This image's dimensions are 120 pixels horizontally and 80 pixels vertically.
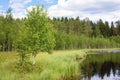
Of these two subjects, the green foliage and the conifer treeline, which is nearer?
the green foliage

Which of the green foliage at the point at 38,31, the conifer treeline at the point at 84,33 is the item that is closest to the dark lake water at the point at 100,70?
the green foliage at the point at 38,31

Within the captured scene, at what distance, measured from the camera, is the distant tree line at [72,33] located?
8289cm

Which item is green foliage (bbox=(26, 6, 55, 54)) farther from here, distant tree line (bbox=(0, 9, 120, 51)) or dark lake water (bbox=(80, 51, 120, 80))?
distant tree line (bbox=(0, 9, 120, 51))

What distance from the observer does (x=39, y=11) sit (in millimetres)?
31859

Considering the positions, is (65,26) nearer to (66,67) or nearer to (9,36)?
(9,36)

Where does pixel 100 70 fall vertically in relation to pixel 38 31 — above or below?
below

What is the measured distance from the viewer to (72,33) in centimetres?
14125

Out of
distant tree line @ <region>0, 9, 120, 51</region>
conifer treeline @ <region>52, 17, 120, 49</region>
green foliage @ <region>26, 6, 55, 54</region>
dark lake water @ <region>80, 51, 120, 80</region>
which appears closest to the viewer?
green foliage @ <region>26, 6, 55, 54</region>

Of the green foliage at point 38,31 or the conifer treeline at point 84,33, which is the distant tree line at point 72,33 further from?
the green foliage at point 38,31

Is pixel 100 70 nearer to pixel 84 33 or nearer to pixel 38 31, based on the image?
pixel 38 31

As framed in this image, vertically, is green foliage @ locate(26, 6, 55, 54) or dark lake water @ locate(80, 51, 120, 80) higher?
green foliage @ locate(26, 6, 55, 54)

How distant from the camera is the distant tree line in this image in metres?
82.9

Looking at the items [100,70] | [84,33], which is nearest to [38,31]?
[100,70]

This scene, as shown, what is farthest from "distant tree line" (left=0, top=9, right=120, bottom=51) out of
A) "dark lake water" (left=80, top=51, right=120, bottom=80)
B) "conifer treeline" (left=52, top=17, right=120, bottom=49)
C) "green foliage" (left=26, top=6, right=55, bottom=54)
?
"green foliage" (left=26, top=6, right=55, bottom=54)
